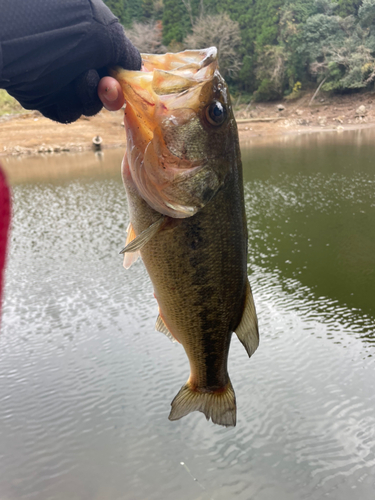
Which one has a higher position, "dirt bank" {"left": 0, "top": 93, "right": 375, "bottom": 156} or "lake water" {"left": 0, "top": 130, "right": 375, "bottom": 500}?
"lake water" {"left": 0, "top": 130, "right": 375, "bottom": 500}

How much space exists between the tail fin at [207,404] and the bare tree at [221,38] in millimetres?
40950

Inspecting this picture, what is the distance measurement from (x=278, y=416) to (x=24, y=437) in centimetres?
285

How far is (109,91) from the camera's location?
151cm

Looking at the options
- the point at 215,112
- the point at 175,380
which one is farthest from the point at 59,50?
the point at 175,380

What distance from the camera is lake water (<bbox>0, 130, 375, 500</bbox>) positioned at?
159 inches

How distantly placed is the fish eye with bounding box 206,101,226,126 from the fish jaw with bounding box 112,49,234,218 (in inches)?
0.7

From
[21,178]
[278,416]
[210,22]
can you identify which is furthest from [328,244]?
[210,22]

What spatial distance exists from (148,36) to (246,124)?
15.3m

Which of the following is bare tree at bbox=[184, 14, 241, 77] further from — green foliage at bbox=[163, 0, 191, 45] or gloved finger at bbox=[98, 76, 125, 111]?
gloved finger at bbox=[98, 76, 125, 111]

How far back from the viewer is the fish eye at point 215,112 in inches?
61.5

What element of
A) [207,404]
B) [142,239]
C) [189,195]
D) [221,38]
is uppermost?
[189,195]

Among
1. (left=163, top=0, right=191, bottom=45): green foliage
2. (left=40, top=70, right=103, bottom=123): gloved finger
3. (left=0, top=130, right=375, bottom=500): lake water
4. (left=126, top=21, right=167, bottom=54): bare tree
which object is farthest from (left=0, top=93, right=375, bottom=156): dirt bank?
(left=40, top=70, right=103, bottom=123): gloved finger

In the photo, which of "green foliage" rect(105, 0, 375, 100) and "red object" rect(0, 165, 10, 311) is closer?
"red object" rect(0, 165, 10, 311)

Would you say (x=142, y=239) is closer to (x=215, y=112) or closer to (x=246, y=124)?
(x=215, y=112)
